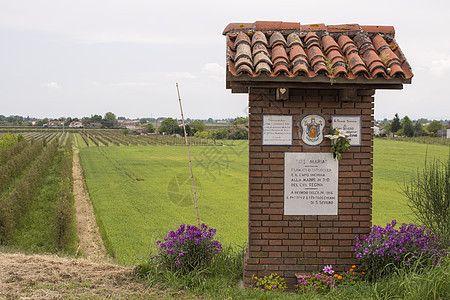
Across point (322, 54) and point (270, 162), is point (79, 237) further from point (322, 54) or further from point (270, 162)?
point (322, 54)

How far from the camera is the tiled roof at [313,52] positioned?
A: 455cm

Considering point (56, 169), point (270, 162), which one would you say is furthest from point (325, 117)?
point (56, 169)

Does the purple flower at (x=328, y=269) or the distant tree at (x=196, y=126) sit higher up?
the distant tree at (x=196, y=126)

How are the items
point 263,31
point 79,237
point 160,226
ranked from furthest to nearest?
point 160,226
point 79,237
point 263,31

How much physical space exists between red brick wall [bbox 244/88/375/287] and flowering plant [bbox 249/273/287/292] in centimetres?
7

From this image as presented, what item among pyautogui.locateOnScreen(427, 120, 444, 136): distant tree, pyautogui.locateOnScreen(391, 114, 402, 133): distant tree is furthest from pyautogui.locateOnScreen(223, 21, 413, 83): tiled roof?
pyautogui.locateOnScreen(391, 114, 402, 133): distant tree

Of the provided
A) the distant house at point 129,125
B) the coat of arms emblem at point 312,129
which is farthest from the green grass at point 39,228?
the distant house at point 129,125

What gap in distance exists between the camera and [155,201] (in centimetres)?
2208

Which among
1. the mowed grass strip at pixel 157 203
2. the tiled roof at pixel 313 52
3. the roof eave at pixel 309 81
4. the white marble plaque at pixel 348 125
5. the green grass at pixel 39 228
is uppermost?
the tiled roof at pixel 313 52

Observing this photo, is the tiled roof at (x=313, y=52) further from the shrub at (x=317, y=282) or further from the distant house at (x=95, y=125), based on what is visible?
the distant house at (x=95, y=125)

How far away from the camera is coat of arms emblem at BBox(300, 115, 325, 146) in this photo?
16.4 ft

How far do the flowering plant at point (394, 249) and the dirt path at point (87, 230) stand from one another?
4794mm

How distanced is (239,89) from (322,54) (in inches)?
50.9

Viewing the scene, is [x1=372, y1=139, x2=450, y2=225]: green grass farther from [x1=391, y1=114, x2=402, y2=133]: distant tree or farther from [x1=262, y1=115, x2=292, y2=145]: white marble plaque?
[x1=391, y1=114, x2=402, y2=133]: distant tree
